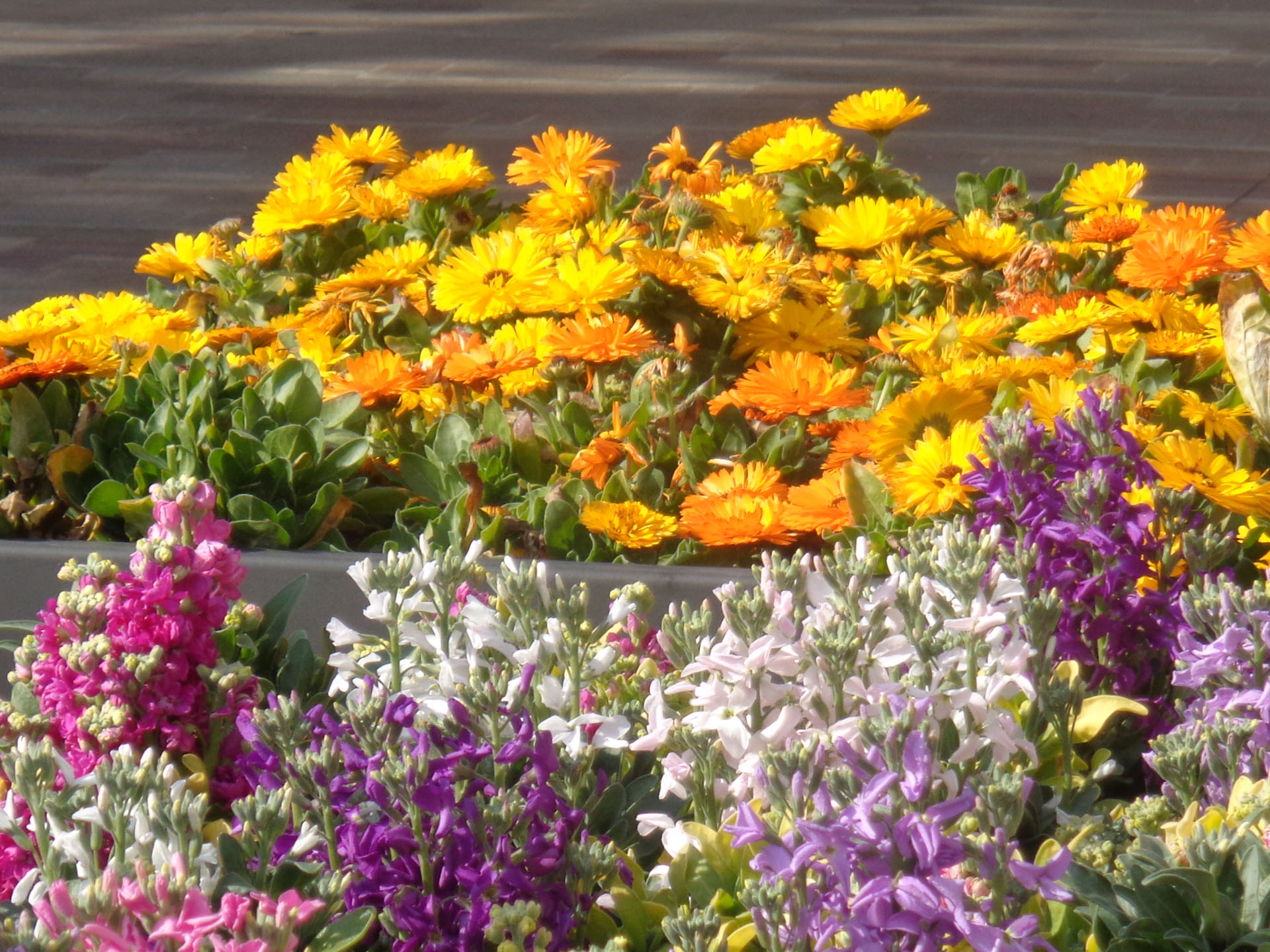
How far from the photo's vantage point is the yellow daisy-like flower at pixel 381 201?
9.93ft

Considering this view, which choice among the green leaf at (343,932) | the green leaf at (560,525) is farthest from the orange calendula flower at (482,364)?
the green leaf at (343,932)

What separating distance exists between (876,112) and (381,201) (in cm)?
93

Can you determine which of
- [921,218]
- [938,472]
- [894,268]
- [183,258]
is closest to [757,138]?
[921,218]

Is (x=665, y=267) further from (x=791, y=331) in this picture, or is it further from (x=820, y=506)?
(x=820, y=506)

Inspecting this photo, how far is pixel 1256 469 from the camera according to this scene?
1941 millimetres

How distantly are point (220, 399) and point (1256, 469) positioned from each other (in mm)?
1324

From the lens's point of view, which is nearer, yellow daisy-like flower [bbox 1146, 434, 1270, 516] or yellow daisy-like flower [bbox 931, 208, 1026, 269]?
yellow daisy-like flower [bbox 1146, 434, 1270, 516]

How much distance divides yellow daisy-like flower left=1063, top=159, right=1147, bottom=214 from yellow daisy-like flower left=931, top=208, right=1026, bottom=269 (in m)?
0.26

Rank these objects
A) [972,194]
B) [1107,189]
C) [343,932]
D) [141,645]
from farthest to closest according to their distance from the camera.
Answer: [972,194] < [1107,189] < [141,645] < [343,932]

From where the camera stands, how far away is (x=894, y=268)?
8.74 feet

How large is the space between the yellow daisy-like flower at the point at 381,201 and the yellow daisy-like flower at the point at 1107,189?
1.23 meters

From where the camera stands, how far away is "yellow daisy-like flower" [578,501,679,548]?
193 centimetres

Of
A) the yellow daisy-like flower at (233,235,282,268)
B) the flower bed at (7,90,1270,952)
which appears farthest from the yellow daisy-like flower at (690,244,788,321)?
the yellow daisy-like flower at (233,235,282,268)

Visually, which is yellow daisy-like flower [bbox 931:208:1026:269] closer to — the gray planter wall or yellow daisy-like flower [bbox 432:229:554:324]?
yellow daisy-like flower [bbox 432:229:554:324]
